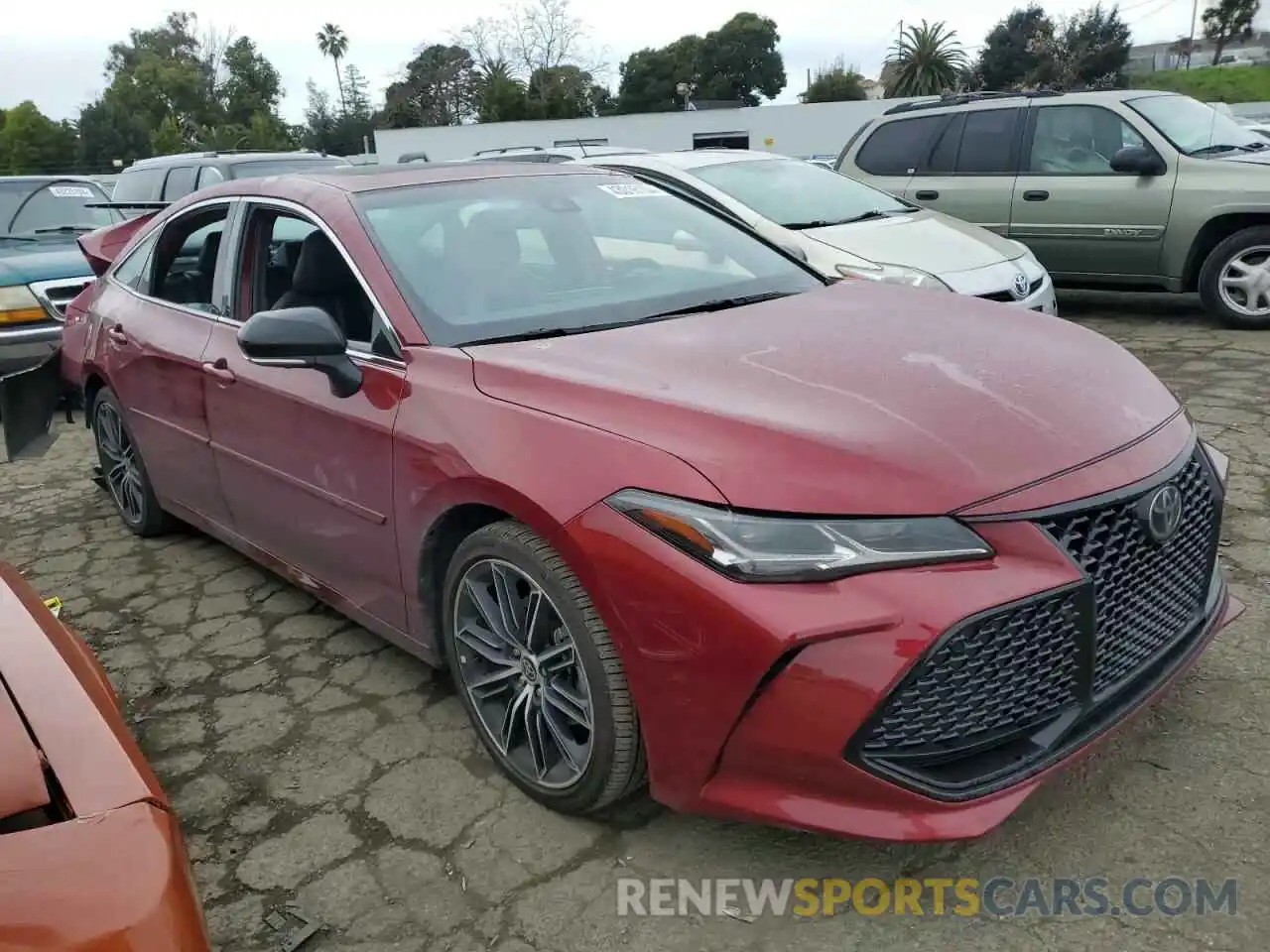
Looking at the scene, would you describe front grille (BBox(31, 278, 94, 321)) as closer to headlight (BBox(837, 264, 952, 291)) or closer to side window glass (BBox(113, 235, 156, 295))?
side window glass (BBox(113, 235, 156, 295))

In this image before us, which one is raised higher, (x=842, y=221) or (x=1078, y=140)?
(x=1078, y=140)

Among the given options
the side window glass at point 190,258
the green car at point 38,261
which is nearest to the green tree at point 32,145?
the green car at point 38,261

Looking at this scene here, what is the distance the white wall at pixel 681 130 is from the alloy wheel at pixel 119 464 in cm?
3817

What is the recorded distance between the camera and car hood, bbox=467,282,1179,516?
81.4 inches

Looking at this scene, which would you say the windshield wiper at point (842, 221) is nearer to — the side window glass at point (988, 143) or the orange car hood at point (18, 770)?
the side window glass at point (988, 143)

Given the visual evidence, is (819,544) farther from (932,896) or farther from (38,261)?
(38,261)

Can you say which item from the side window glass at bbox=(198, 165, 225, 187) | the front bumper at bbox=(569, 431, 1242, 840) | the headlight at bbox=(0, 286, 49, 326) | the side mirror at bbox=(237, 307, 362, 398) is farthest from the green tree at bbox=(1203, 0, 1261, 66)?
the front bumper at bbox=(569, 431, 1242, 840)

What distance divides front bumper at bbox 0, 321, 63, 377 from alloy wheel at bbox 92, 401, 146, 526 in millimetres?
2951

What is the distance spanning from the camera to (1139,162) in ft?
24.5

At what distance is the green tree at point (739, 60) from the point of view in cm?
7769

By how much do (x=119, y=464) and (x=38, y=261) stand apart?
382 centimetres

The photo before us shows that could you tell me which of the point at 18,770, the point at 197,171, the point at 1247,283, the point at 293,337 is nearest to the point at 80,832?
the point at 18,770

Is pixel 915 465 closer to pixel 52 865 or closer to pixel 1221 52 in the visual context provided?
pixel 52 865

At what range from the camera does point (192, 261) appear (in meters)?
4.08
